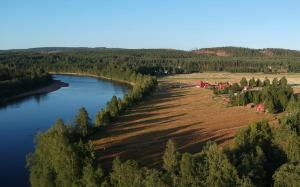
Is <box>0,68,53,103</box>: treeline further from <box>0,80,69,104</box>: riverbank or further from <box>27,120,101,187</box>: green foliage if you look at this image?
<box>27,120,101,187</box>: green foliage

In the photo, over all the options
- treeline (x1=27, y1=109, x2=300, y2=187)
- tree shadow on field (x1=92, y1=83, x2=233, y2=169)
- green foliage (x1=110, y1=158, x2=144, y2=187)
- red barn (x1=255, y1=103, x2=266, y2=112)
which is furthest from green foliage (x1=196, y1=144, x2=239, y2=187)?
red barn (x1=255, y1=103, x2=266, y2=112)

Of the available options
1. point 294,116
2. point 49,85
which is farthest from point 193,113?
point 49,85

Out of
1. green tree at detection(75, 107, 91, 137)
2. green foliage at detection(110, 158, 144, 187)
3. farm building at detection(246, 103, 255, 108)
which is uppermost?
green foliage at detection(110, 158, 144, 187)

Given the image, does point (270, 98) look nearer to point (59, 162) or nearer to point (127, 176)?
point (59, 162)

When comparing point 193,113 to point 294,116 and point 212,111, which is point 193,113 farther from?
point 294,116

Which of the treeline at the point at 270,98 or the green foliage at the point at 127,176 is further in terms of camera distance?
the treeline at the point at 270,98

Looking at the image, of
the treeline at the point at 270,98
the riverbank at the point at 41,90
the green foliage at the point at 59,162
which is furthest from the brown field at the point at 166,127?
the riverbank at the point at 41,90

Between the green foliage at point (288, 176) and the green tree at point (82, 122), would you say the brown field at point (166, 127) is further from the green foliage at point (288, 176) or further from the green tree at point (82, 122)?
the green foliage at point (288, 176)
